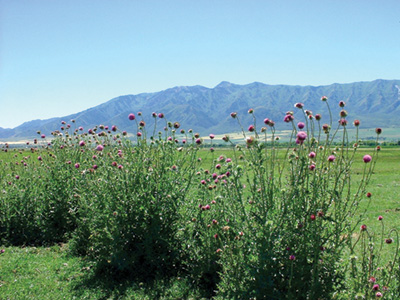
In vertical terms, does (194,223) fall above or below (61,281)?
above

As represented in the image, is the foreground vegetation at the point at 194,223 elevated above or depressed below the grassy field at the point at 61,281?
above

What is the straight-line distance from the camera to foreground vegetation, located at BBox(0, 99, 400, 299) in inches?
183

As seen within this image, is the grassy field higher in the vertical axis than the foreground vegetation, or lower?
lower

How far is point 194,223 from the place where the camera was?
21.5ft

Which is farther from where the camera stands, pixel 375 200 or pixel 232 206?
pixel 375 200

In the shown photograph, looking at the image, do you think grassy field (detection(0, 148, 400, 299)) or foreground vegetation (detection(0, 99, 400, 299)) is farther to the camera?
grassy field (detection(0, 148, 400, 299))

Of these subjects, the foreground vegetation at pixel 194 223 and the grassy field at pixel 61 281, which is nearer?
the foreground vegetation at pixel 194 223

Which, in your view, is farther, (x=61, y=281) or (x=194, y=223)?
(x=61, y=281)

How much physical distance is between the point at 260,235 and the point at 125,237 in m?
2.96

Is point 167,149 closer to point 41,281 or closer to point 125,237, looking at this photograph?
point 125,237

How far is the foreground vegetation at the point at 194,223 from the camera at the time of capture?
4.64m

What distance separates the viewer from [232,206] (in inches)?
203

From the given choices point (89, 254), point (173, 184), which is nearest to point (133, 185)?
point (173, 184)

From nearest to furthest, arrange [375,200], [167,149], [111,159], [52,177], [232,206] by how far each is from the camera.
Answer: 1. [232,206]
2. [167,149]
3. [111,159]
4. [52,177]
5. [375,200]
